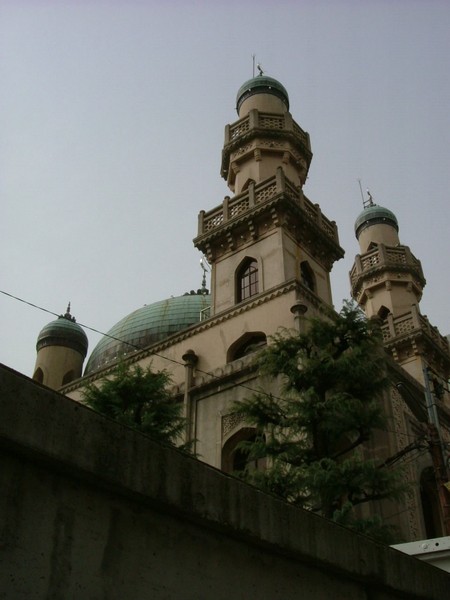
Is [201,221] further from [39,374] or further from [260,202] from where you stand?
[39,374]

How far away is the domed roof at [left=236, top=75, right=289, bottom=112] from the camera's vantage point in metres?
28.9

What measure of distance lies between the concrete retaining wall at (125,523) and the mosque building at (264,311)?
9790mm

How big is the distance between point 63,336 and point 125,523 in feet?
94.4

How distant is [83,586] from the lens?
11.2 ft

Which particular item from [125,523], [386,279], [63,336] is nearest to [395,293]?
[386,279]

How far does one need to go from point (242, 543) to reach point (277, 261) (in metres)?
17.1

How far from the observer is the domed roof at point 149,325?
98.9ft

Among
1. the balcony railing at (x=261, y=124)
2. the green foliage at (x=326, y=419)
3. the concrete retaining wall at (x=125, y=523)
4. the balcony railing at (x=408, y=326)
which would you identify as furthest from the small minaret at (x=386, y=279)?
the concrete retaining wall at (x=125, y=523)

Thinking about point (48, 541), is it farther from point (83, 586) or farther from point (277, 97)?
point (277, 97)

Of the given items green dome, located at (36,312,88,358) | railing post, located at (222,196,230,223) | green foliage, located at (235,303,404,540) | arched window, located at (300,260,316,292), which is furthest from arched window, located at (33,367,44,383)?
green foliage, located at (235,303,404,540)

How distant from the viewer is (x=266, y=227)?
22.4 m

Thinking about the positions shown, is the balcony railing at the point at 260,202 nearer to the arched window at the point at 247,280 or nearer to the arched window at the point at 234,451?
the arched window at the point at 247,280

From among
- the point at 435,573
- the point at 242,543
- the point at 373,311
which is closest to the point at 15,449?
the point at 242,543

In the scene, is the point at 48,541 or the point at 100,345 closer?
the point at 48,541
